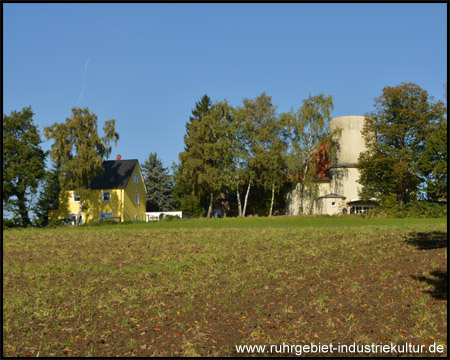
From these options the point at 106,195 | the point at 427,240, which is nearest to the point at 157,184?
the point at 106,195

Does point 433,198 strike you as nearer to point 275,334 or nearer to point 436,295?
point 436,295

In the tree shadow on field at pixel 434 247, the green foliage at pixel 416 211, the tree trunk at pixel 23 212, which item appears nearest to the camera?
the tree shadow on field at pixel 434 247

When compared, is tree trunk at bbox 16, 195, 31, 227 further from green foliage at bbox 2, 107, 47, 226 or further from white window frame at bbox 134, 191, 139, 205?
white window frame at bbox 134, 191, 139, 205

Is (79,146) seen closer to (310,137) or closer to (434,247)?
(310,137)

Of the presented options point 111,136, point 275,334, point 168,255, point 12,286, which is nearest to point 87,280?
point 12,286

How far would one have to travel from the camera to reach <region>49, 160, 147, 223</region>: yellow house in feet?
162

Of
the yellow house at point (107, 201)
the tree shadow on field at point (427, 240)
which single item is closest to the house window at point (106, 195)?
the yellow house at point (107, 201)

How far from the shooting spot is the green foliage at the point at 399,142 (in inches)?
1729

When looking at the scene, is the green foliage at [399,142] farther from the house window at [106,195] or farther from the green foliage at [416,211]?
the house window at [106,195]

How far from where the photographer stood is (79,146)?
41.9m

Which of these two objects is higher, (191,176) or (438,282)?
(191,176)

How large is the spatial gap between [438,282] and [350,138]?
40.9 metres

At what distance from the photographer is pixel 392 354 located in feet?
24.1

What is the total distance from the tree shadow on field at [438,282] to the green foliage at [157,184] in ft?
156
